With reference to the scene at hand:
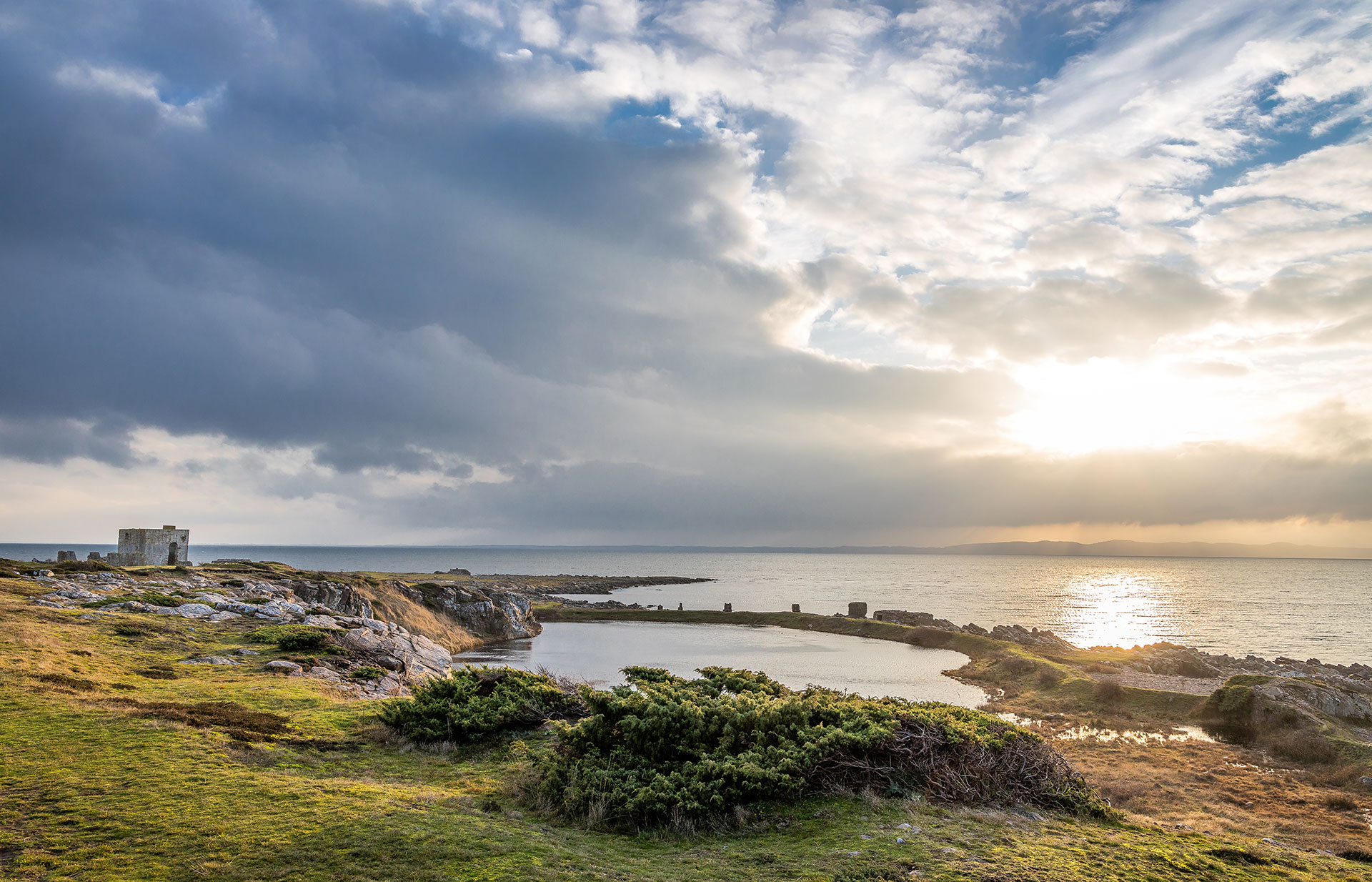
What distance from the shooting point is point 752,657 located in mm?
45312

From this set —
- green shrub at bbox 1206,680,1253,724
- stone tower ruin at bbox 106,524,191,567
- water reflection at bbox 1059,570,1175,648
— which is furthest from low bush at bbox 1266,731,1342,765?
stone tower ruin at bbox 106,524,191,567

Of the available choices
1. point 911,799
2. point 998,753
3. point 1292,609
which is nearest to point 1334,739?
point 998,753

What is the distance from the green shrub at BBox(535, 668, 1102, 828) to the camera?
9273mm

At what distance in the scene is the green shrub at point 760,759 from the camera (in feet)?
30.4

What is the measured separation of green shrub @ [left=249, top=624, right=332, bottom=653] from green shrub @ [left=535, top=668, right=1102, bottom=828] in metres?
13.4

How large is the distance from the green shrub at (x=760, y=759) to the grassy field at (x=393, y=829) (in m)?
0.42

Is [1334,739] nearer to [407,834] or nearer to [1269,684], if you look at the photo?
[1269,684]

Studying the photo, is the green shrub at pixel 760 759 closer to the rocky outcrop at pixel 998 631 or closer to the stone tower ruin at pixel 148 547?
the rocky outcrop at pixel 998 631

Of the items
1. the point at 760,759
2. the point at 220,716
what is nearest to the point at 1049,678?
the point at 760,759

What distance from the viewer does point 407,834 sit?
24.3 feet

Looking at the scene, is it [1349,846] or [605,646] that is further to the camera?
[605,646]

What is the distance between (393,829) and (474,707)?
19.6 feet

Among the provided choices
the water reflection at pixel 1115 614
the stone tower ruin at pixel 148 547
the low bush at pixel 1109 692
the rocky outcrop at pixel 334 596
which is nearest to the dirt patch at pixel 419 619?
the rocky outcrop at pixel 334 596

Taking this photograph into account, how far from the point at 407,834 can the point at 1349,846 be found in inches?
656
